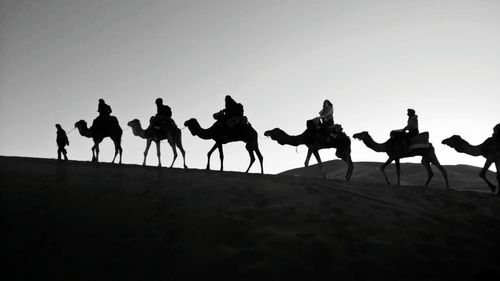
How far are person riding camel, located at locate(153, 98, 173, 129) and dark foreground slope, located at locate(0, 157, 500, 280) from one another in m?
5.13

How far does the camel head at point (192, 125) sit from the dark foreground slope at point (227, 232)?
15.4 feet

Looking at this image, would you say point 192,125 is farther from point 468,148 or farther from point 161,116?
point 468,148

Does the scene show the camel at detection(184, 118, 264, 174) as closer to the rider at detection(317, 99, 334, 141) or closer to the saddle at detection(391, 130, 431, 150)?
the rider at detection(317, 99, 334, 141)

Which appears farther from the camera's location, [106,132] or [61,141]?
[61,141]

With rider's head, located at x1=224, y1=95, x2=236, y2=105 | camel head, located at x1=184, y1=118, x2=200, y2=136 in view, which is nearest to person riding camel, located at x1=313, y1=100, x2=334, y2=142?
rider's head, located at x1=224, y1=95, x2=236, y2=105

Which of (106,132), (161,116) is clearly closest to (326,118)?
(161,116)

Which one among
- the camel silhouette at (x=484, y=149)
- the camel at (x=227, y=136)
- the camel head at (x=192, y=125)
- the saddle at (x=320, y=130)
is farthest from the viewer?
the saddle at (x=320, y=130)

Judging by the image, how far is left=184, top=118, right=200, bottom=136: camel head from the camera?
41.2 feet

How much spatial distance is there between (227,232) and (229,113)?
23.0ft

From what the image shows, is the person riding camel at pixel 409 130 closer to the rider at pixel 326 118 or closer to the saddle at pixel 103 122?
the rider at pixel 326 118

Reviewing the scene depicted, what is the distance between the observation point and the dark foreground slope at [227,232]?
Answer: 443 cm

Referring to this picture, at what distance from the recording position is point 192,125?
12.7m

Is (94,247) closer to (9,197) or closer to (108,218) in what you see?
(108,218)

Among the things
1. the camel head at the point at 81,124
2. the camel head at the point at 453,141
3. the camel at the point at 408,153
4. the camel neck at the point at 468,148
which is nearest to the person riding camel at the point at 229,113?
the camel at the point at 408,153
